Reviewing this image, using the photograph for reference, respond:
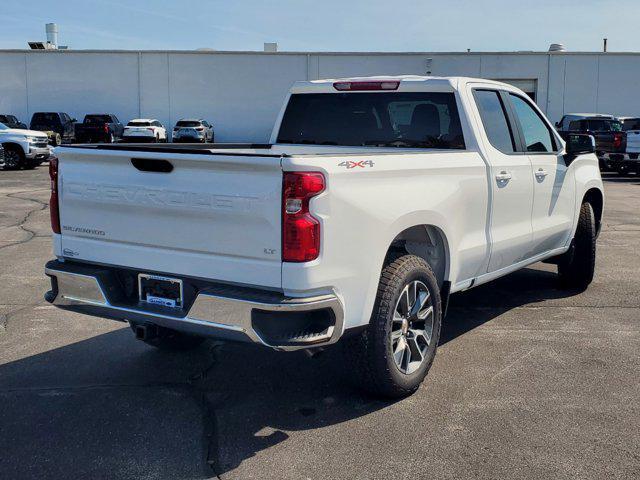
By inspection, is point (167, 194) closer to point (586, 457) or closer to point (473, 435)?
point (473, 435)

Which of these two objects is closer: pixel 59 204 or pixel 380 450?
pixel 380 450

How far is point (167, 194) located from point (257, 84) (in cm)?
4075

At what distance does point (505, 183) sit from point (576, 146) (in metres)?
1.48

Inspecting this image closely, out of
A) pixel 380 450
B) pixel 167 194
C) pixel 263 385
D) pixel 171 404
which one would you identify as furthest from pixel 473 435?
pixel 167 194

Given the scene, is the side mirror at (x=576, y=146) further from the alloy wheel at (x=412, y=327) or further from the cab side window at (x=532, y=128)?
the alloy wheel at (x=412, y=327)

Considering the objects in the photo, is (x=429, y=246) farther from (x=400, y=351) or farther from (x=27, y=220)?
(x=27, y=220)

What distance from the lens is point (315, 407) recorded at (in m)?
4.35

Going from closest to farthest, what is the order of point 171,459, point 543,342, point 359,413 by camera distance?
point 171,459 < point 359,413 < point 543,342

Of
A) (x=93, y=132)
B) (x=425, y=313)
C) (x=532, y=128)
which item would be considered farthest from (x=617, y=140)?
(x=93, y=132)

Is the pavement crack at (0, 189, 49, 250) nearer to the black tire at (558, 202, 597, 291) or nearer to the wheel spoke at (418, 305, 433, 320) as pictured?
the wheel spoke at (418, 305, 433, 320)

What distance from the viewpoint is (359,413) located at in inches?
167

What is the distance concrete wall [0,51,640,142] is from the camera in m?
42.6

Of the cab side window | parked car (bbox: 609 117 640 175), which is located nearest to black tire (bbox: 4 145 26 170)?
parked car (bbox: 609 117 640 175)

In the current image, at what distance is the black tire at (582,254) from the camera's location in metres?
7.12
